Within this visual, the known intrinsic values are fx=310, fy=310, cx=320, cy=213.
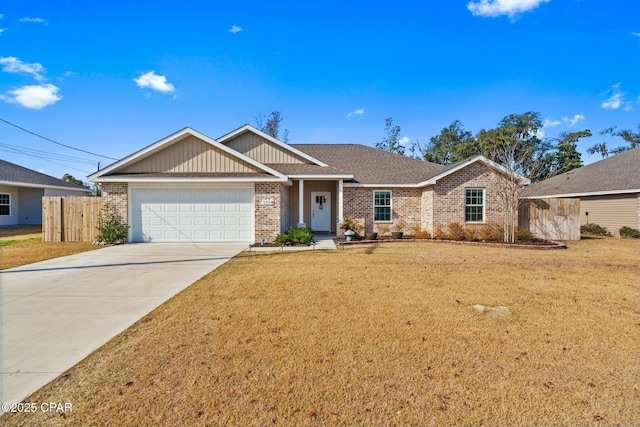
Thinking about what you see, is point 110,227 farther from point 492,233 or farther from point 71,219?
point 492,233

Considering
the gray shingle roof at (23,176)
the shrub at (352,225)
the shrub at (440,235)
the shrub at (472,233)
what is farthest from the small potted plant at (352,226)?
the gray shingle roof at (23,176)

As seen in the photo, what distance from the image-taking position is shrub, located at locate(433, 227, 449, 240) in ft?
46.6

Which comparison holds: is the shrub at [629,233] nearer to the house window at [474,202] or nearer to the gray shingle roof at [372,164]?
the house window at [474,202]

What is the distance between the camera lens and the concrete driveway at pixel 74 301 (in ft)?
11.2

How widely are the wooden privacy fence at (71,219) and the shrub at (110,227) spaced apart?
41 cm

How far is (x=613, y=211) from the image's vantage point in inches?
695

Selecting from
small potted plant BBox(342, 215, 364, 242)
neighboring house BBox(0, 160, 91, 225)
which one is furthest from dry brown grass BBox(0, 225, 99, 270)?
neighboring house BBox(0, 160, 91, 225)

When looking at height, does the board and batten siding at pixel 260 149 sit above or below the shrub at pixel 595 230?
above

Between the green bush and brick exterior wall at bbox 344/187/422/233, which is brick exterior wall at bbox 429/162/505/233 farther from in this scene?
the green bush

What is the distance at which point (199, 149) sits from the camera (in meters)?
13.3

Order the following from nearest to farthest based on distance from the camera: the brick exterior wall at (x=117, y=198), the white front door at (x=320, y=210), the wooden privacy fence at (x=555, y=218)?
the brick exterior wall at (x=117, y=198) → the wooden privacy fence at (x=555, y=218) → the white front door at (x=320, y=210)

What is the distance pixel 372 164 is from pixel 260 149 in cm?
639

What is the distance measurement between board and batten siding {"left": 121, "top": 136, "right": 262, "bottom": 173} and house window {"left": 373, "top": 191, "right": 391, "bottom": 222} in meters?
6.28

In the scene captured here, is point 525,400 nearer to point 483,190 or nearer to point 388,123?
point 483,190
